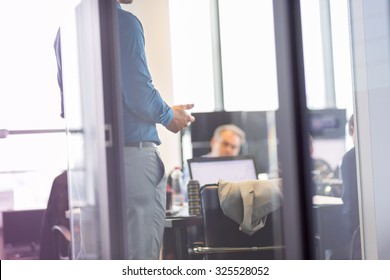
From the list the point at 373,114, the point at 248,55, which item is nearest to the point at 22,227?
the point at 248,55

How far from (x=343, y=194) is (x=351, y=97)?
428 mm

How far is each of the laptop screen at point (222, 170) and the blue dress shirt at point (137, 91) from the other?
0.24 metres

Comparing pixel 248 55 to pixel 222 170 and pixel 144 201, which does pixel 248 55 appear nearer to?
pixel 222 170

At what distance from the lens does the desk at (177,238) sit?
331cm

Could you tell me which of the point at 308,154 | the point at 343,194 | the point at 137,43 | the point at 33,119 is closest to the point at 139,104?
the point at 137,43

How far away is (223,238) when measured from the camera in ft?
10.7

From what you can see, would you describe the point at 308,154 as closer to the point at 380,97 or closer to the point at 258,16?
the point at 380,97

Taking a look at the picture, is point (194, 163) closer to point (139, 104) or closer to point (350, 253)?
point (139, 104)

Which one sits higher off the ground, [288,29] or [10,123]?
[288,29]

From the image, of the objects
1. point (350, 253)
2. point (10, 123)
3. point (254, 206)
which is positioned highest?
point (10, 123)

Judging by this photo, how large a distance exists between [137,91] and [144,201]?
51 centimetres

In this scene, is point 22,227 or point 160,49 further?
point 22,227

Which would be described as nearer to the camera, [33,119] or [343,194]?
[343,194]

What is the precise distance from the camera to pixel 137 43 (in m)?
3.27
